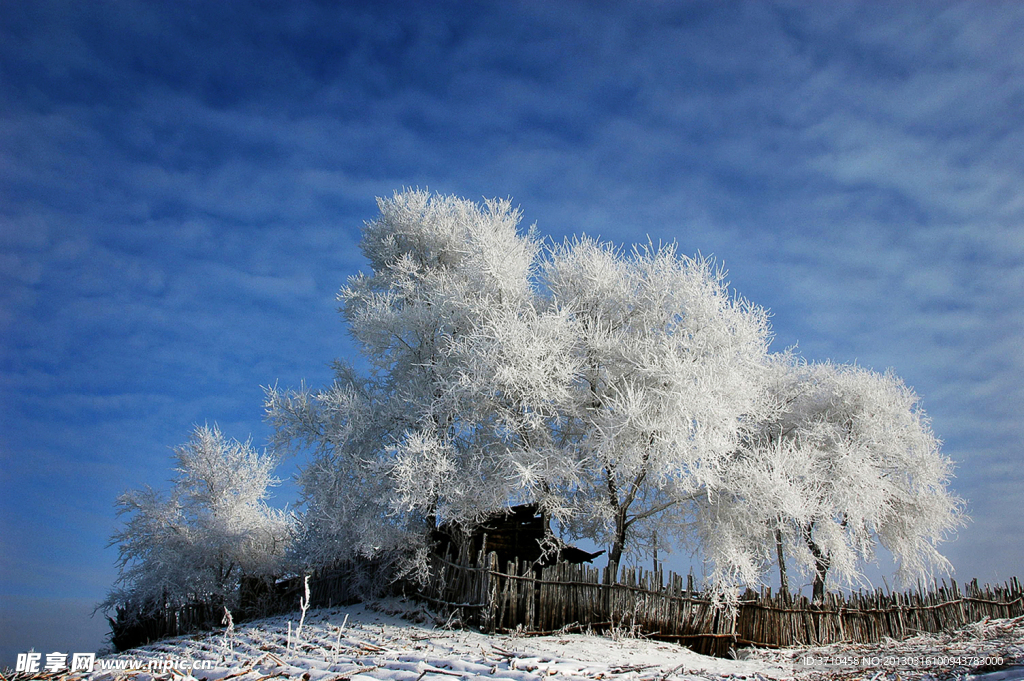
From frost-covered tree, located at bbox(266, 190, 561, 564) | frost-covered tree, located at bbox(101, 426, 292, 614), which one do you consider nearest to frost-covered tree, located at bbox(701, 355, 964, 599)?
frost-covered tree, located at bbox(266, 190, 561, 564)

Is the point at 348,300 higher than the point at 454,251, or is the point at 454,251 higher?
the point at 454,251

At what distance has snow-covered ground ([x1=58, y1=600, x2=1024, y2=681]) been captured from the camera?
7836 mm

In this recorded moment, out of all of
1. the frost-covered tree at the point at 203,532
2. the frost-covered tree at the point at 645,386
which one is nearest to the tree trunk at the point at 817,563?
the frost-covered tree at the point at 645,386

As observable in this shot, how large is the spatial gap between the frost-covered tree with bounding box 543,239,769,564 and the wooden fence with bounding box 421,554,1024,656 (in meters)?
2.50

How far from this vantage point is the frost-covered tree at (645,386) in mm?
14906

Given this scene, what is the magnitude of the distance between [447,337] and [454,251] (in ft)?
14.7

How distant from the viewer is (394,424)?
59.9 ft

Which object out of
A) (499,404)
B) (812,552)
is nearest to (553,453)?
(499,404)

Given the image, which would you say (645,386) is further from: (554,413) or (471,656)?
(471,656)

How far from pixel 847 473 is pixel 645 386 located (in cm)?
995

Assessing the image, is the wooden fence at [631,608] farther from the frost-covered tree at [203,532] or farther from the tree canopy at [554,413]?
the frost-covered tree at [203,532]

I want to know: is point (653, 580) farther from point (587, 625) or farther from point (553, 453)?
point (553, 453)

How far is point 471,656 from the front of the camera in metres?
10.2

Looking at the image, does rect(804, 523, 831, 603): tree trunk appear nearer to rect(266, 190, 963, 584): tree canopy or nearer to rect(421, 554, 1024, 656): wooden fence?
rect(266, 190, 963, 584): tree canopy
